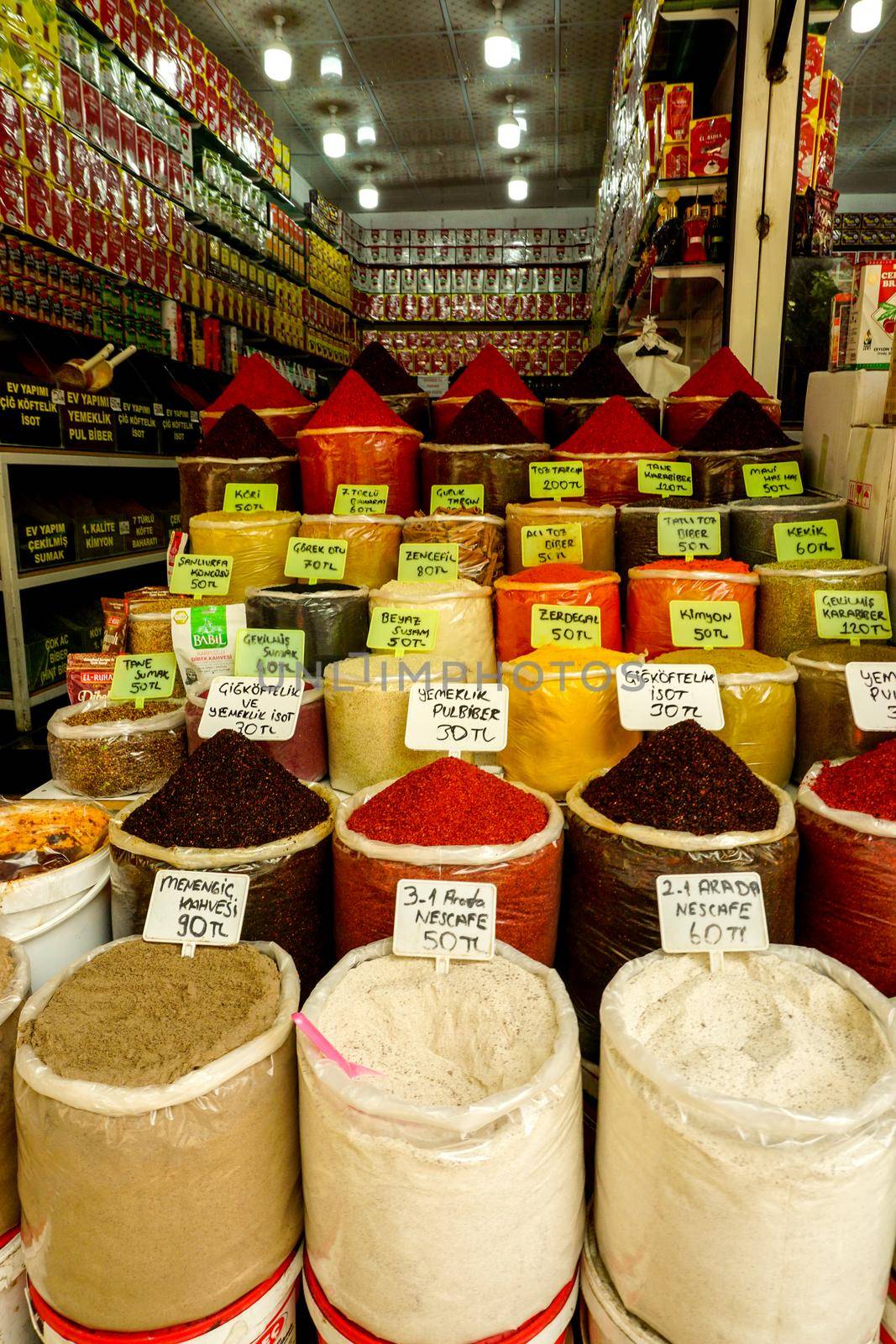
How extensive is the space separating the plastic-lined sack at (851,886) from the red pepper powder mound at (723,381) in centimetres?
124

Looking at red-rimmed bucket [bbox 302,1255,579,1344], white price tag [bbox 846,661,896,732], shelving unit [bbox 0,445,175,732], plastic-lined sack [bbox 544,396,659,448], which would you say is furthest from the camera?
shelving unit [bbox 0,445,175,732]

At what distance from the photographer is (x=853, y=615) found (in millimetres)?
1407

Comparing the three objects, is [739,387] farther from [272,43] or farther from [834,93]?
[272,43]

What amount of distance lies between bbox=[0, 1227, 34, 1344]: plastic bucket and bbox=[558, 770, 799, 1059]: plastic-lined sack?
2.30ft

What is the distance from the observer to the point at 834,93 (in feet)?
9.11

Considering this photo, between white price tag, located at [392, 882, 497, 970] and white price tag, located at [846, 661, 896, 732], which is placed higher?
white price tag, located at [846, 661, 896, 732]

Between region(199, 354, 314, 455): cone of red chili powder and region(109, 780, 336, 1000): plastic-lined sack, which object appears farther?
region(199, 354, 314, 455): cone of red chili powder

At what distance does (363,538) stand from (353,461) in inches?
9.1

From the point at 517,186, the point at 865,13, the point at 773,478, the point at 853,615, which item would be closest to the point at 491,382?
the point at 773,478

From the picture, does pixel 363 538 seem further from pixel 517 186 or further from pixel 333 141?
pixel 517 186

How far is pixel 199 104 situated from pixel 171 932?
4.25m

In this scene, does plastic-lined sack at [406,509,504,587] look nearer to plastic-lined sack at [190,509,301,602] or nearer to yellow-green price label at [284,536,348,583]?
yellow-green price label at [284,536,348,583]

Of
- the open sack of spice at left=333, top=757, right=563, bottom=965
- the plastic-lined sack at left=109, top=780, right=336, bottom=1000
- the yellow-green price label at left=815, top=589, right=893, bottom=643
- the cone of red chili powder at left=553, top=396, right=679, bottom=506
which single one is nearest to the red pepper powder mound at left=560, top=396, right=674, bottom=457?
the cone of red chili powder at left=553, top=396, right=679, bottom=506

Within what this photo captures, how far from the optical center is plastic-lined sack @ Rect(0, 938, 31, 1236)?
881mm
